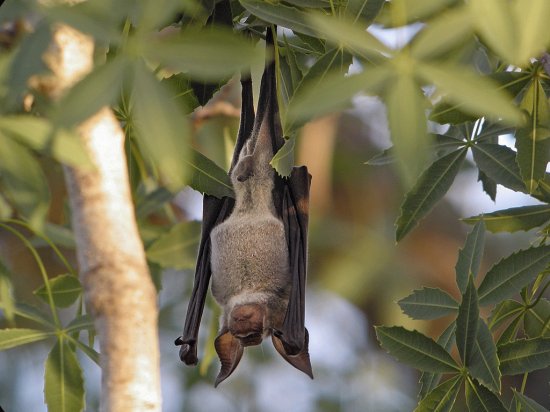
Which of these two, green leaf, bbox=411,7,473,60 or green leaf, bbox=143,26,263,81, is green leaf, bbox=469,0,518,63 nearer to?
green leaf, bbox=411,7,473,60

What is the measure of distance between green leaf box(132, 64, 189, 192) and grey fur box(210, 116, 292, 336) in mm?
1699

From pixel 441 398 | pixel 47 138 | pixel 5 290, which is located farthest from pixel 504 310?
pixel 47 138

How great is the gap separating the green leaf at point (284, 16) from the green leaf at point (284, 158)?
382 millimetres

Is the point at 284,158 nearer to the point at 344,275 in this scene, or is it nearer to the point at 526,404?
the point at 526,404

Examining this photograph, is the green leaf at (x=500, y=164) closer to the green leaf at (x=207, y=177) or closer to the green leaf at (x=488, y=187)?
the green leaf at (x=488, y=187)

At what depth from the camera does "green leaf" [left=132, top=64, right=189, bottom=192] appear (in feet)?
4.19

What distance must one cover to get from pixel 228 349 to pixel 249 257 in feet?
1.12

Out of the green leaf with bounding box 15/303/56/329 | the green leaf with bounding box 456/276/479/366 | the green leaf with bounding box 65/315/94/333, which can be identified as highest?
the green leaf with bounding box 15/303/56/329

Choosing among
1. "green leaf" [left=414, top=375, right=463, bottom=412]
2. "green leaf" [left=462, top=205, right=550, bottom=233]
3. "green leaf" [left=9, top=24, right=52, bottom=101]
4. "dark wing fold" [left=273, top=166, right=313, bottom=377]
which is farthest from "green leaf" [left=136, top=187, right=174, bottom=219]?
"green leaf" [left=9, top=24, right=52, bottom=101]

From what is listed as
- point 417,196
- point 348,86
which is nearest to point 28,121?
point 348,86

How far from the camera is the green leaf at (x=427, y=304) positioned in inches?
107

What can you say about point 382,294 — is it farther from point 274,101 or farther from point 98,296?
point 98,296

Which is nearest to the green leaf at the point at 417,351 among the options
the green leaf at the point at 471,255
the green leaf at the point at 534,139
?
the green leaf at the point at 471,255

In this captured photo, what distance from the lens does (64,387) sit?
2.96 meters
